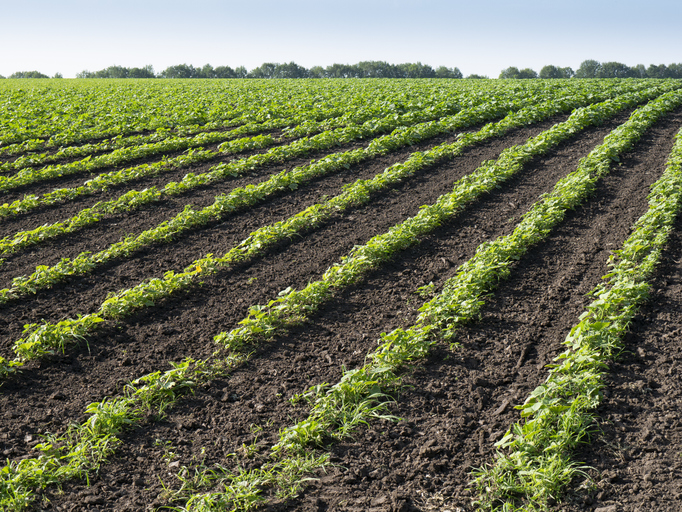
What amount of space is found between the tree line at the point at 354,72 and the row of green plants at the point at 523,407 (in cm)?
8595

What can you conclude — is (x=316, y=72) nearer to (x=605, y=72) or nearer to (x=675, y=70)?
(x=605, y=72)

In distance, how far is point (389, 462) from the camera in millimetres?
3840

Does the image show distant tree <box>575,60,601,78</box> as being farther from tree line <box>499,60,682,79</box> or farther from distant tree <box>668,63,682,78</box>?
distant tree <box>668,63,682,78</box>

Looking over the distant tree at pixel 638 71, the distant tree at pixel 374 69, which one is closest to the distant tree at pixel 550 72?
the distant tree at pixel 638 71

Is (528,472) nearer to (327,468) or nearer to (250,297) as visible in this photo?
(327,468)

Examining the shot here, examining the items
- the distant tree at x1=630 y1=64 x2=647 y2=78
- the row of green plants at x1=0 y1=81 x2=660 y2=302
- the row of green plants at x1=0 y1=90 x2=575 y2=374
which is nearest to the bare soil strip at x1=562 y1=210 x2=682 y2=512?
the row of green plants at x1=0 y1=90 x2=575 y2=374

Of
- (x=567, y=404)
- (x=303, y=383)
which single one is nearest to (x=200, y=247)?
(x=303, y=383)

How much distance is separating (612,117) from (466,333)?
18202 millimetres

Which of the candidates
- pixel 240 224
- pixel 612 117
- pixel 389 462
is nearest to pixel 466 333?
pixel 389 462

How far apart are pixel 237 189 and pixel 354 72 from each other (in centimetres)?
9040

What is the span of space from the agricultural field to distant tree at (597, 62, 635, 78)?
9469 cm

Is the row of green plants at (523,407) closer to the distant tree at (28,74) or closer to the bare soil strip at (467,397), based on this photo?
the bare soil strip at (467,397)

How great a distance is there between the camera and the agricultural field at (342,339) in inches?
143

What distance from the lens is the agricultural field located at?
12.0 ft
